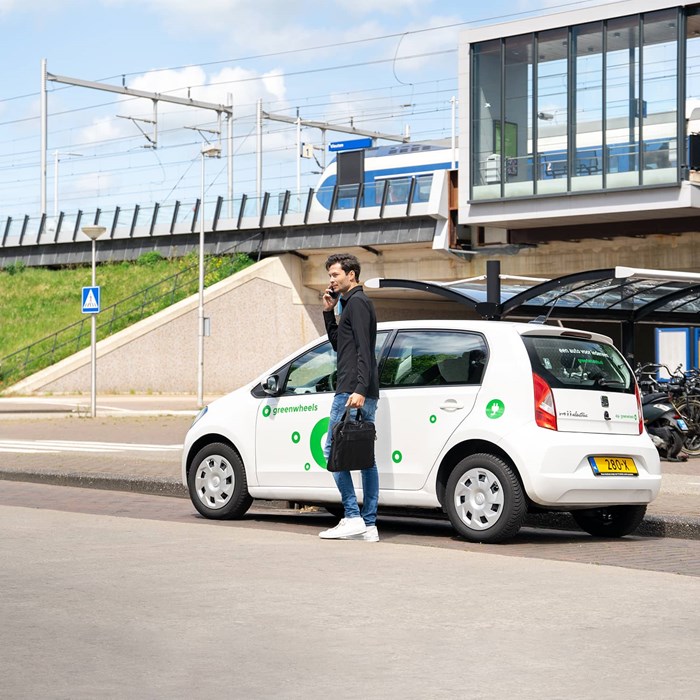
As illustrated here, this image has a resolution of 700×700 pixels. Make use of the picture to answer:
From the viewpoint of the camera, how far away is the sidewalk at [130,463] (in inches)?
423

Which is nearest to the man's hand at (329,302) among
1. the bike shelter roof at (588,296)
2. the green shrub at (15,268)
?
the bike shelter roof at (588,296)

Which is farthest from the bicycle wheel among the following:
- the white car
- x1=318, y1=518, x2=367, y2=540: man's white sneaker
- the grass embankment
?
the grass embankment

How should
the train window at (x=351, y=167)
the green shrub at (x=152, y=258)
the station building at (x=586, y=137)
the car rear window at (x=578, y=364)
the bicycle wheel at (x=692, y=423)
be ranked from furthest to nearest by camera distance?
the green shrub at (x=152, y=258)
the train window at (x=351, y=167)
the station building at (x=586, y=137)
the bicycle wheel at (x=692, y=423)
the car rear window at (x=578, y=364)

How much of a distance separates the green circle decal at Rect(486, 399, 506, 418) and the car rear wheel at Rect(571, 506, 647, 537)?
1.37m

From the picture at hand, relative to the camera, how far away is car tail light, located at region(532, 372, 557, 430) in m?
9.16

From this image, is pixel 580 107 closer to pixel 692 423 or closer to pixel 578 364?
pixel 692 423

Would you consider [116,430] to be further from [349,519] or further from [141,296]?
[141,296]

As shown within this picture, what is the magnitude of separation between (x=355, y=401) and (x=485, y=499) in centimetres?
114

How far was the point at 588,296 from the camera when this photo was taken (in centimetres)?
1881

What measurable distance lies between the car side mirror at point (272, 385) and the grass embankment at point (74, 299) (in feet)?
116

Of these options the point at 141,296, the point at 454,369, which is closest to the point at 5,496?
the point at 454,369

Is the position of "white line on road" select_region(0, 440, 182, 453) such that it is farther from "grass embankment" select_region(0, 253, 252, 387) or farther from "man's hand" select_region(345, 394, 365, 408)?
"grass embankment" select_region(0, 253, 252, 387)

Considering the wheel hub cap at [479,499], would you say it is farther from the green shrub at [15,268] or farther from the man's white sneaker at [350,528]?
the green shrub at [15,268]

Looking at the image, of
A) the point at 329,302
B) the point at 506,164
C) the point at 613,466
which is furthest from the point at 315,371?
the point at 506,164
